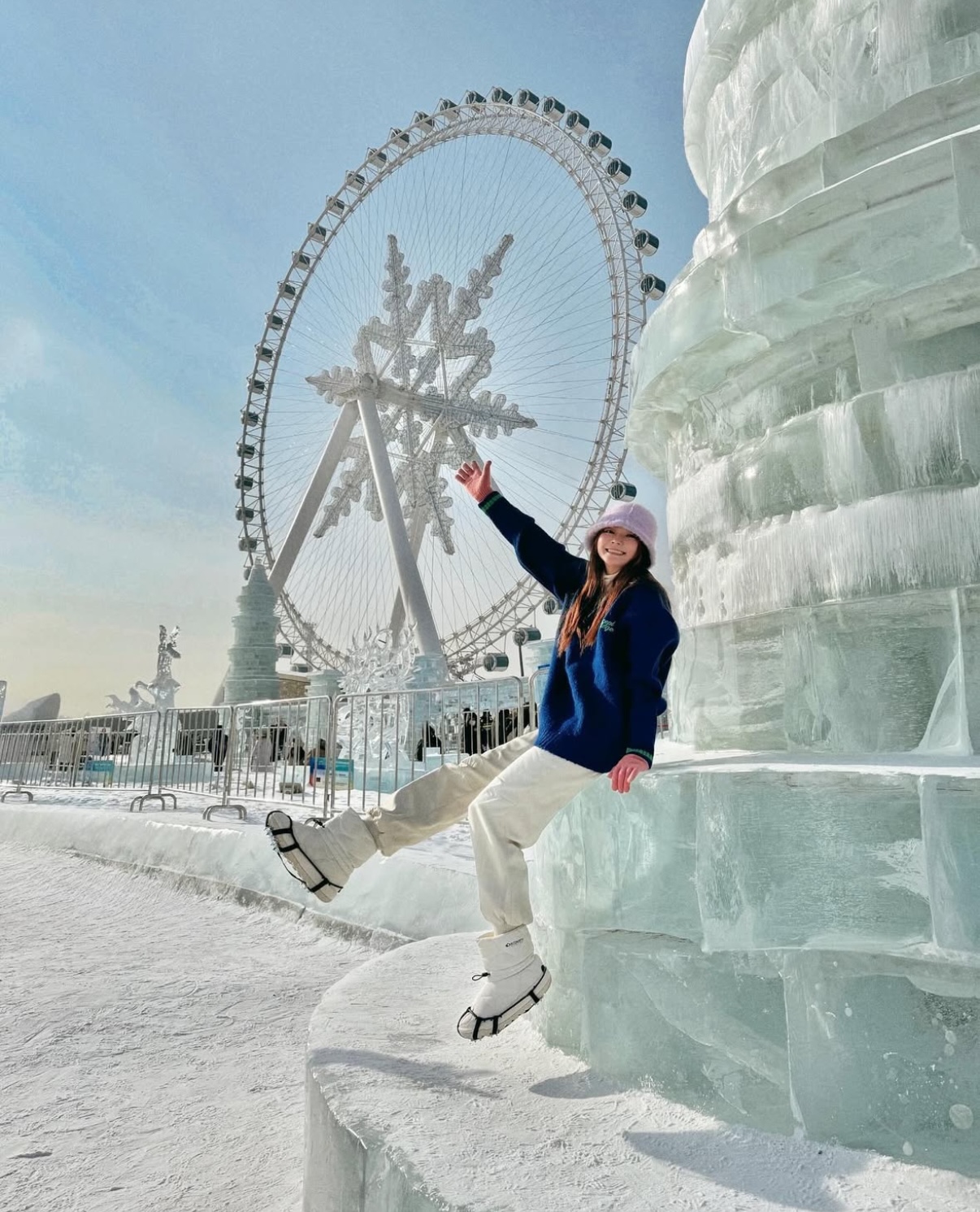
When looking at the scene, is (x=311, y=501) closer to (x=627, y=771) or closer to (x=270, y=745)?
(x=270, y=745)

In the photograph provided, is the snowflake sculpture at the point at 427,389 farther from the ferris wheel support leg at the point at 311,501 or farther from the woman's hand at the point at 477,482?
the woman's hand at the point at 477,482

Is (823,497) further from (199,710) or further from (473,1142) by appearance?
(199,710)

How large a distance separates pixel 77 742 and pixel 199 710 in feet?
8.92

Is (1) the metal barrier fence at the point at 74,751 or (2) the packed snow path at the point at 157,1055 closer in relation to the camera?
(2) the packed snow path at the point at 157,1055

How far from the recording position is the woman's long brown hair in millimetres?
1867

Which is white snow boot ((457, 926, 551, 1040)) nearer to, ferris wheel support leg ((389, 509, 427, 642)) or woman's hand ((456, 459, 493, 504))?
woman's hand ((456, 459, 493, 504))

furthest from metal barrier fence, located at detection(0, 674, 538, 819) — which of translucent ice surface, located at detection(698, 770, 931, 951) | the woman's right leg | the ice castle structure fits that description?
the ice castle structure

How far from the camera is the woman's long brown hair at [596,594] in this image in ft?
6.13

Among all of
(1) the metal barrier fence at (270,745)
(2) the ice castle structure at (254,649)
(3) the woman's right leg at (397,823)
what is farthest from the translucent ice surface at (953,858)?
(2) the ice castle structure at (254,649)

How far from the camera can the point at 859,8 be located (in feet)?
6.58

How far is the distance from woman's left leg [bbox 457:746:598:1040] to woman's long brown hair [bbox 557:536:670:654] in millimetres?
297

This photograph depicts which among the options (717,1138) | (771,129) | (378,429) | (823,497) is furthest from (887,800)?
(378,429)

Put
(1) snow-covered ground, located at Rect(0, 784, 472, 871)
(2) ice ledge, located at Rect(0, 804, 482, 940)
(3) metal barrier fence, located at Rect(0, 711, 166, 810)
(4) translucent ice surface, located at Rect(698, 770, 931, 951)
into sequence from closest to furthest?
(4) translucent ice surface, located at Rect(698, 770, 931, 951), (2) ice ledge, located at Rect(0, 804, 482, 940), (1) snow-covered ground, located at Rect(0, 784, 472, 871), (3) metal barrier fence, located at Rect(0, 711, 166, 810)

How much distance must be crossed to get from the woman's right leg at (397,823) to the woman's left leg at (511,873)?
0.21 meters
